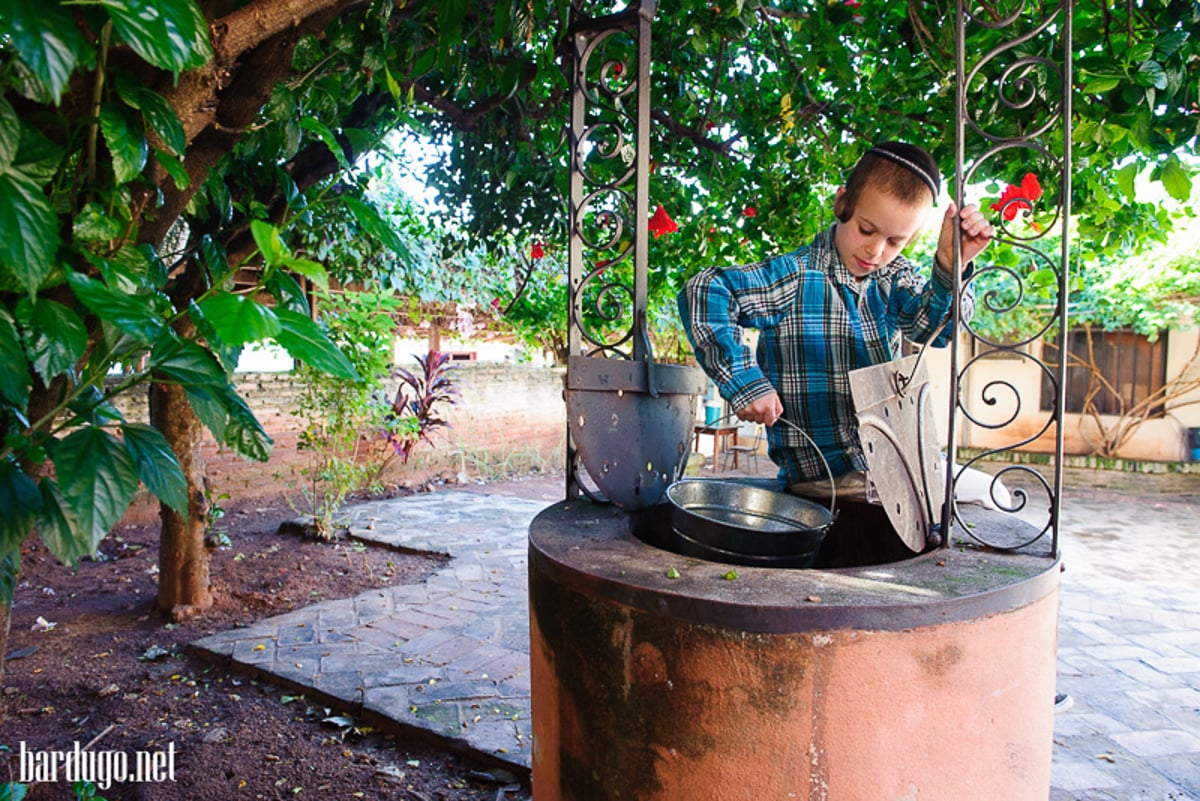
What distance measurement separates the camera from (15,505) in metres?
0.96

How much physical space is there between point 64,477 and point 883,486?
5.27 ft

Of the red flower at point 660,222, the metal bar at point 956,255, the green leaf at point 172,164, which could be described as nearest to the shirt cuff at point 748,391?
the metal bar at point 956,255

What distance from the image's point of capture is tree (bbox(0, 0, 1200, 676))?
96 centimetres

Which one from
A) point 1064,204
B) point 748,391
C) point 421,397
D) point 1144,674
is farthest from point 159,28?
point 421,397

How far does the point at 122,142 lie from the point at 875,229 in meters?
1.91

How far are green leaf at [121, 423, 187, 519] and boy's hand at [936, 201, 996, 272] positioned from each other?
5.65ft

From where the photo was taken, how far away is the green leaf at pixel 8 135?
33.9 inches

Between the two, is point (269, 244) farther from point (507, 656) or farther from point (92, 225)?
point (507, 656)

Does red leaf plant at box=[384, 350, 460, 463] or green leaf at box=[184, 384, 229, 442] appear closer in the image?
green leaf at box=[184, 384, 229, 442]

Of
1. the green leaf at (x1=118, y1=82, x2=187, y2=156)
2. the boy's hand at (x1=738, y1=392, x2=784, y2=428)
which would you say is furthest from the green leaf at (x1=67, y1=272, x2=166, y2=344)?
the boy's hand at (x1=738, y1=392, x2=784, y2=428)

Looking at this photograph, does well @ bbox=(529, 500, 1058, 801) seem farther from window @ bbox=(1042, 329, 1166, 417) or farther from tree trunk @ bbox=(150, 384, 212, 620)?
window @ bbox=(1042, 329, 1166, 417)

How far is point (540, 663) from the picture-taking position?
1935 mm

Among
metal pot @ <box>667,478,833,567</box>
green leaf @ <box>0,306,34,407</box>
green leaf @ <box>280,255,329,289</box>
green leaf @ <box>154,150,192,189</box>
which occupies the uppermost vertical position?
green leaf @ <box>154,150,192,189</box>

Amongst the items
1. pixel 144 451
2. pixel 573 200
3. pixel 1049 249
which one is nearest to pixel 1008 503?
pixel 573 200
